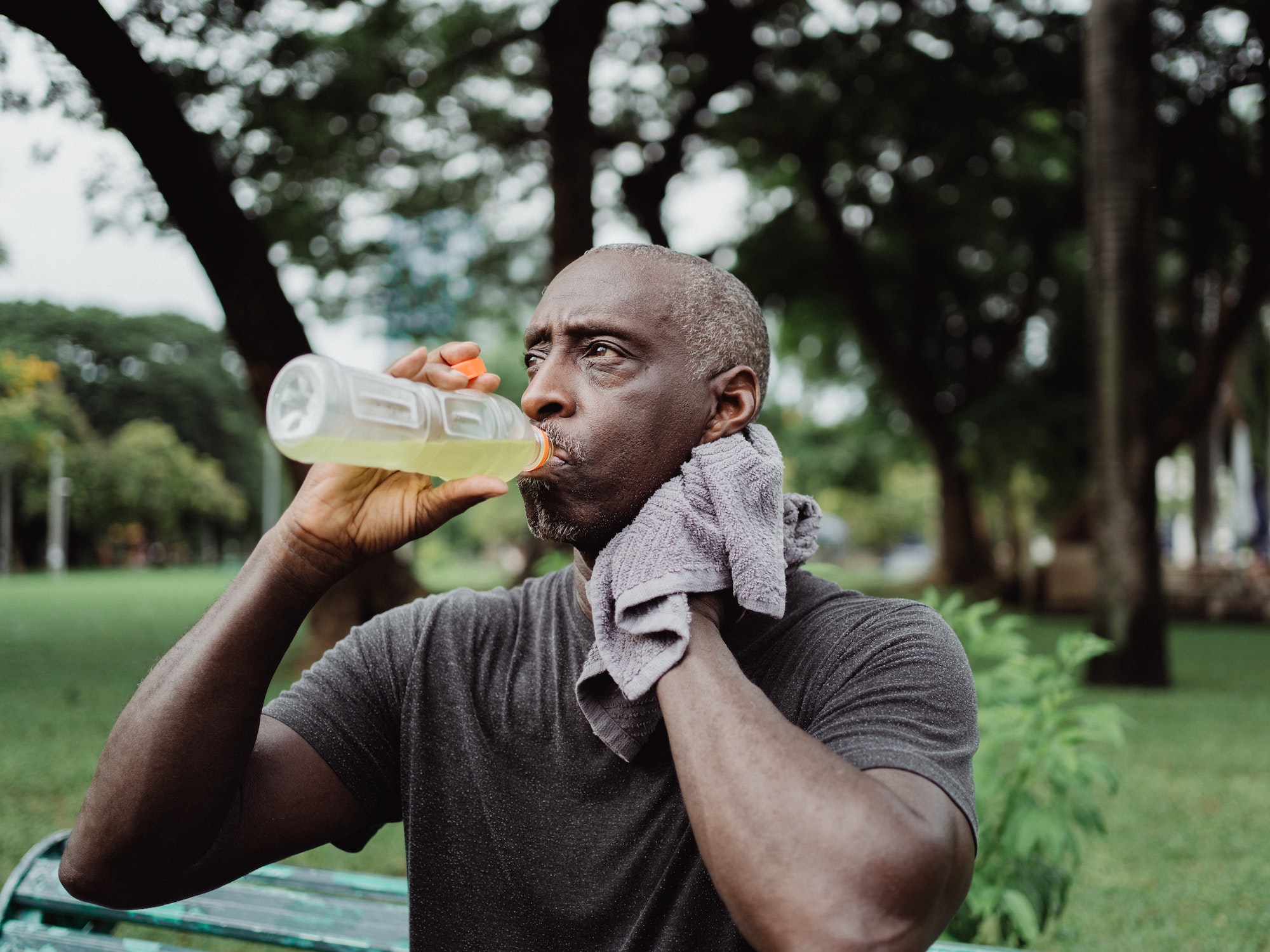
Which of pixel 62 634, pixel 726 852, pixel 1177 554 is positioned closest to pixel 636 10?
pixel 62 634

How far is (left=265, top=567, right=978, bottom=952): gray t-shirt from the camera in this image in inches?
60.1

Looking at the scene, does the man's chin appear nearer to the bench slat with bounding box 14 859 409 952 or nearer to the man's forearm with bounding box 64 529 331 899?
the man's forearm with bounding box 64 529 331 899

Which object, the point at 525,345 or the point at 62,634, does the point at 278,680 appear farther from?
the point at 525,345

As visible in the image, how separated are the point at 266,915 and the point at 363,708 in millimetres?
937

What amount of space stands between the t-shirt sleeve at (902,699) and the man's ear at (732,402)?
1.24ft

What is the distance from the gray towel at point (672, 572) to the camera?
4.73ft

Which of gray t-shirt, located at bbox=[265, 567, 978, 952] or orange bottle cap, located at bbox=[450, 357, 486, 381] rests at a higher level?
orange bottle cap, located at bbox=[450, 357, 486, 381]

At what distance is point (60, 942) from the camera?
7.72 feet

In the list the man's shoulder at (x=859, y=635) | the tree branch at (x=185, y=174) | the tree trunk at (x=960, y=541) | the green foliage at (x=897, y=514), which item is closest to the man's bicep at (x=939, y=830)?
the man's shoulder at (x=859, y=635)

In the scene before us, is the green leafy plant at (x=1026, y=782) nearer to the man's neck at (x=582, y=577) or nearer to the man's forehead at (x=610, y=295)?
the man's neck at (x=582, y=577)

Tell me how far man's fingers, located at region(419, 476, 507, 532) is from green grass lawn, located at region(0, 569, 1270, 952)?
6.87ft

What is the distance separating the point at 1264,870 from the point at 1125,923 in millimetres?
1107

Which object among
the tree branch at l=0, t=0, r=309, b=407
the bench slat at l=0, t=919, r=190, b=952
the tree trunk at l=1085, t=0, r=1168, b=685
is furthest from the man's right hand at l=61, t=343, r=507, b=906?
the tree trunk at l=1085, t=0, r=1168, b=685

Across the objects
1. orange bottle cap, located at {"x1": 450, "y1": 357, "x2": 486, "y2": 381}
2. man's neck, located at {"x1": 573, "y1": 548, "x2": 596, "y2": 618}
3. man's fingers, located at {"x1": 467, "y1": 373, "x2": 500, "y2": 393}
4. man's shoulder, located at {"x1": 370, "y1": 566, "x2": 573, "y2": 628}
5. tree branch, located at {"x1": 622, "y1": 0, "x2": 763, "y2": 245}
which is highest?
tree branch, located at {"x1": 622, "y1": 0, "x2": 763, "y2": 245}
